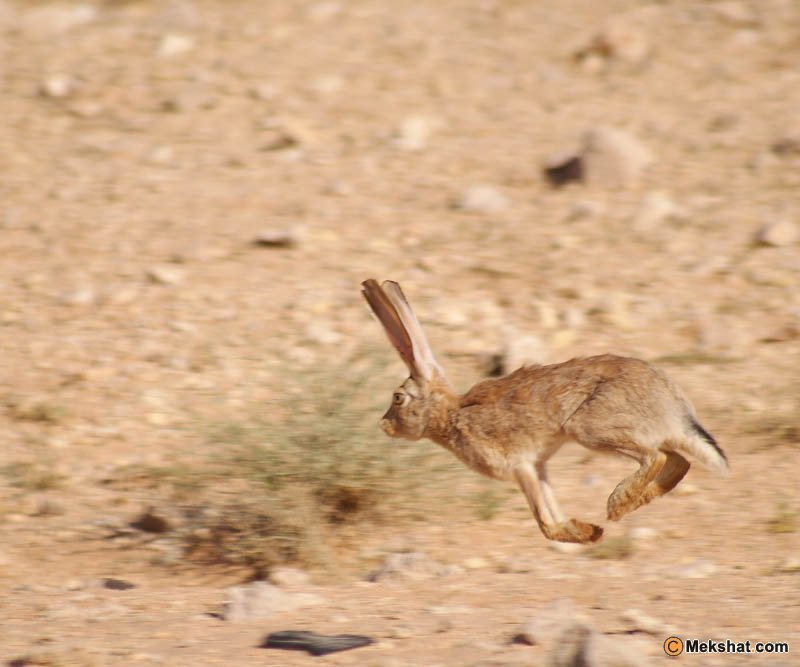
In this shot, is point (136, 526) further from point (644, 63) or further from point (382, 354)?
point (644, 63)

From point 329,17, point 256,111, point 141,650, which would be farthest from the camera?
point 329,17

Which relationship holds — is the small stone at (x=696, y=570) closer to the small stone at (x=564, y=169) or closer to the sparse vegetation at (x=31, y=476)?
the sparse vegetation at (x=31, y=476)

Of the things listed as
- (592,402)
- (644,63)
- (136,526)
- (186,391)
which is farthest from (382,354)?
(644,63)

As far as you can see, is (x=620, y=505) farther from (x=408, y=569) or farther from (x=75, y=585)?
(x=75, y=585)

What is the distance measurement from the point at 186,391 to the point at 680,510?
278cm

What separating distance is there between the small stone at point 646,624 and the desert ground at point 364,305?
1.0 inches

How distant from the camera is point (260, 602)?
5176 millimetres

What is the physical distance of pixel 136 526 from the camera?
652 centimetres

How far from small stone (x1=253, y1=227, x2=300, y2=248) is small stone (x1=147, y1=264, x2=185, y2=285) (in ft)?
2.02

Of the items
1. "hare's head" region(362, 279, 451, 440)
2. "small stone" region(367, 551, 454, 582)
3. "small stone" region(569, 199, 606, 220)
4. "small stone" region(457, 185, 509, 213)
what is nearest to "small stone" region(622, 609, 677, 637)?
"small stone" region(367, 551, 454, 582)

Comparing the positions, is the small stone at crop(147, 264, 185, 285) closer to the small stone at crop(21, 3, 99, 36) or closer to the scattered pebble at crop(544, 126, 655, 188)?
the scattered pebble at crop(544, 126, 655, 188)

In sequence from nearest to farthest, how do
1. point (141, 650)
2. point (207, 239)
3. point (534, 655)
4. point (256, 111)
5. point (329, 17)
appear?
point (534, 655)
point (141, 650)
point (207, 239)
point (256, 111)
point (329, 17)

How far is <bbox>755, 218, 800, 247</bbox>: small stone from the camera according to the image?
883 cm

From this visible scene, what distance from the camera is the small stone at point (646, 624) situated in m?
4.63
